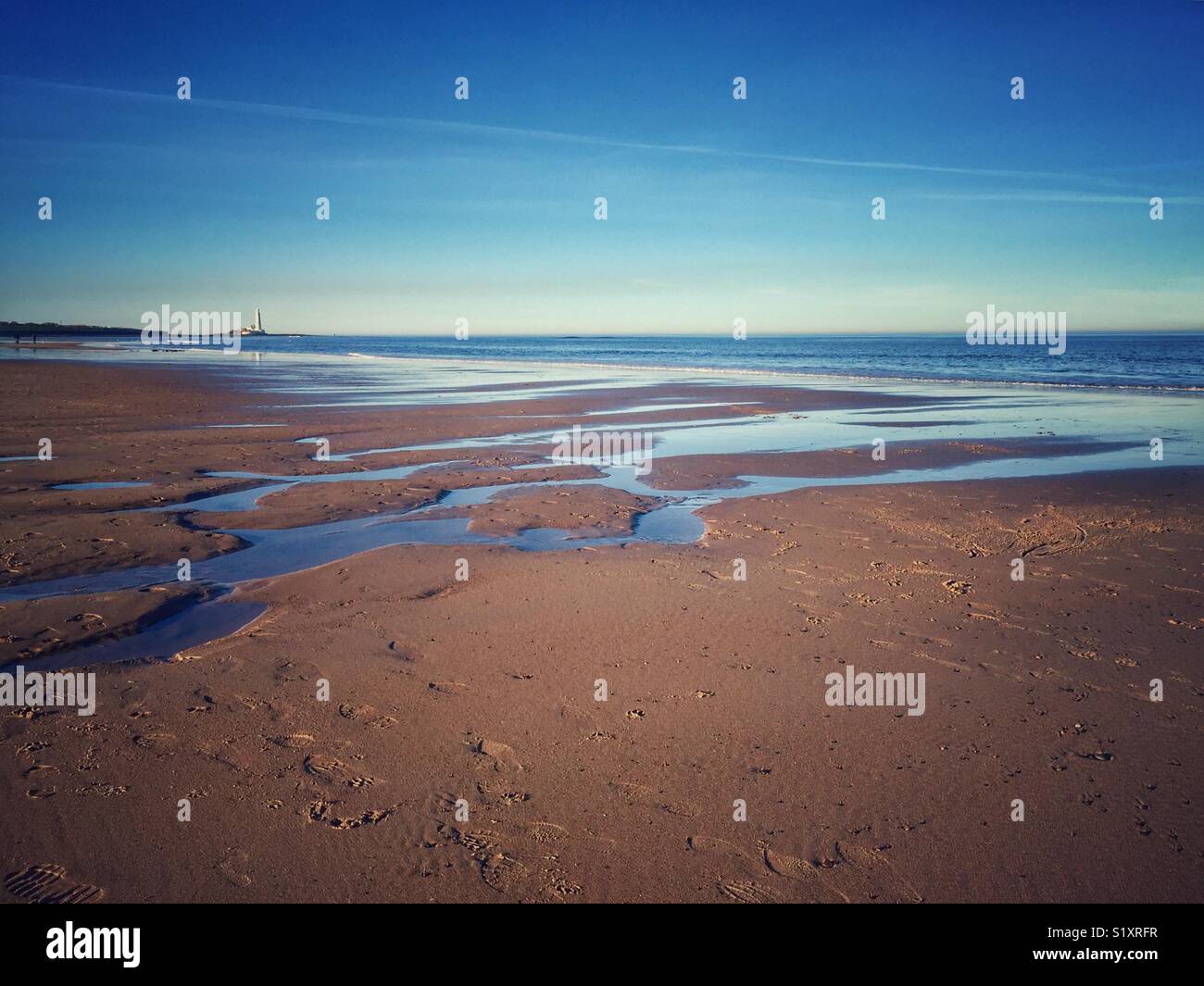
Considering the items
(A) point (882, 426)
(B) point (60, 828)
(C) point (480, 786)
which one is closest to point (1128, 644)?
(C) point (480, 786)

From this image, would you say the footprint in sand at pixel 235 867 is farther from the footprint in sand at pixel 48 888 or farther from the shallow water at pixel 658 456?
the shallow water at pixel 658 456

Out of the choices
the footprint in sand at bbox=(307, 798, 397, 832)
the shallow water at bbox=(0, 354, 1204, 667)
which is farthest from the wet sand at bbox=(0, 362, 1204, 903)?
the shallow water at bbox=(0, 354, 1204, 667)

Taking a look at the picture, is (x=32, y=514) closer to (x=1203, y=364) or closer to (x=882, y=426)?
(x=882, y=426)

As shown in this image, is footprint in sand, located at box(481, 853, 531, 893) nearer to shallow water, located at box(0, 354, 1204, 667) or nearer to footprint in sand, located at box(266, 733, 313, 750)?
footprint in sand, located at box(266, 733, 313, 750)

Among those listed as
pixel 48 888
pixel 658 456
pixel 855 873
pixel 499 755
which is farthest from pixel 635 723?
pixel 658 456

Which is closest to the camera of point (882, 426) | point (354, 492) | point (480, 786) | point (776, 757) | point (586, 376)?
point (480, 786)
